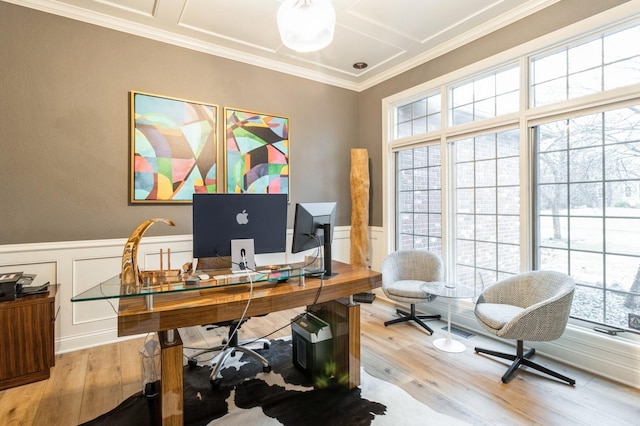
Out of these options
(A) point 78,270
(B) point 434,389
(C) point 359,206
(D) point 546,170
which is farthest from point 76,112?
(D) point 546,170

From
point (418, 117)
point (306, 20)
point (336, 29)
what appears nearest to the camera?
point (306, 20)

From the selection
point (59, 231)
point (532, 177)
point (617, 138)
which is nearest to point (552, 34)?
point (617, 138)

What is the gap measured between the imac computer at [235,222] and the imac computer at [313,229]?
5.1 inches

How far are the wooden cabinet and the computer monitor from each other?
146cm

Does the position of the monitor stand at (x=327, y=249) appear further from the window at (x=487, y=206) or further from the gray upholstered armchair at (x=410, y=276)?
the window at (x=487, y=206)

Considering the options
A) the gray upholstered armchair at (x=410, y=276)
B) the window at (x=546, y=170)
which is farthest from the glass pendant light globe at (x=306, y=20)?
the gray upholstered armchair at (x=410, y=276)

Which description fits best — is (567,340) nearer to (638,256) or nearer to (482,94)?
(638,256)

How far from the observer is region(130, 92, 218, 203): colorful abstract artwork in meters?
3.08

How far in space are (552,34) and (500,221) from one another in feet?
5.39

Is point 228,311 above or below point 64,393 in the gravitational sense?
above

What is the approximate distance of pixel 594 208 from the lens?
252 cm

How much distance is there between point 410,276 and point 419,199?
0.98 meters

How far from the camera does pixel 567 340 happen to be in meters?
2.56

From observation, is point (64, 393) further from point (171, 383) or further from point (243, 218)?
point (243, 218)
